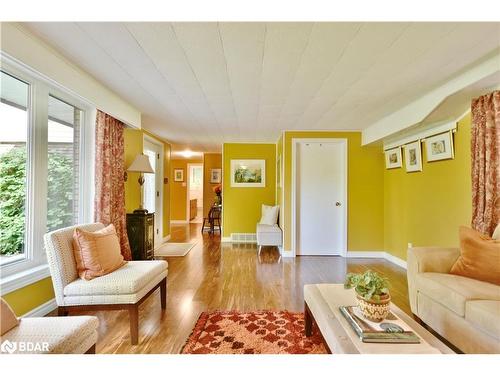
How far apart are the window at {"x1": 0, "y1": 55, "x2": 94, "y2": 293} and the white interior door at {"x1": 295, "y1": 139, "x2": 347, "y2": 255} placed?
3.45 metres

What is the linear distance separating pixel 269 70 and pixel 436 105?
1.75 metres

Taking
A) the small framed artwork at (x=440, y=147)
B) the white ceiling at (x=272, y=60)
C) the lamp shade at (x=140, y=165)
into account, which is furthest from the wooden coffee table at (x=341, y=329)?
the lamp shade at (x=140, y=165)

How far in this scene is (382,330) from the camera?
1.22 m

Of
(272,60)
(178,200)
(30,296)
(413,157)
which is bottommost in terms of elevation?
(30,296)

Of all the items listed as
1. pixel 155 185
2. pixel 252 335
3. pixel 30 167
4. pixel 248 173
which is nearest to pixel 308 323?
pixel 252 335

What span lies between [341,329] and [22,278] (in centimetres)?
237

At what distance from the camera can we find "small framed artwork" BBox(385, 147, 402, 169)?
3.82 meters

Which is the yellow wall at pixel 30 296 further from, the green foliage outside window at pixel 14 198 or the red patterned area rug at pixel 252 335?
the red patterned area rug at pixel 252 335

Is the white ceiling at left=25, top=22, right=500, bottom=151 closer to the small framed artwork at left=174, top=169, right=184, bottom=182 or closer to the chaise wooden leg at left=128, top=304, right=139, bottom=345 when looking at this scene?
the chaise wooden leg at left=128, top=304, right=139, bottom=345

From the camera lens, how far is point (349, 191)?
4.40 metres

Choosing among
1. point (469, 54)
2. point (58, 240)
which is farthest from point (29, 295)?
point (469, 54)

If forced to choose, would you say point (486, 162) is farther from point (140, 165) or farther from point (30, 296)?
point (30, 296)

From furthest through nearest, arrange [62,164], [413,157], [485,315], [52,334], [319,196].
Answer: [319,196], [413,157], [62,164], [485,315], [52,334]
